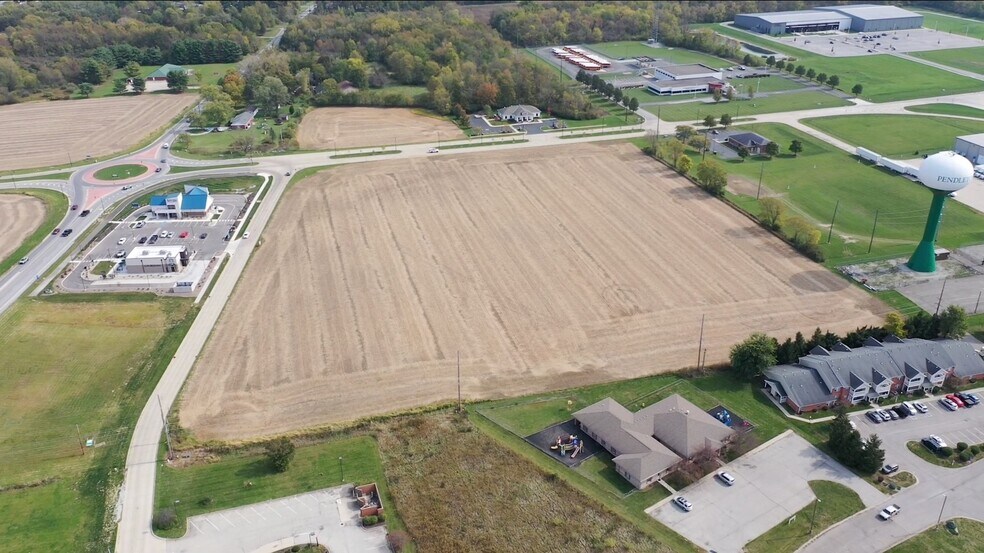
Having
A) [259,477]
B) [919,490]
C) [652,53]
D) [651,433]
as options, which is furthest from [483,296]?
[652,53]

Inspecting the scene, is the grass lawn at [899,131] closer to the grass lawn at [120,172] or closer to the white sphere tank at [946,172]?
the white sphere tank at [946,172]

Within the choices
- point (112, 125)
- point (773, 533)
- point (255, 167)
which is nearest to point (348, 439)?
point (773, 533)

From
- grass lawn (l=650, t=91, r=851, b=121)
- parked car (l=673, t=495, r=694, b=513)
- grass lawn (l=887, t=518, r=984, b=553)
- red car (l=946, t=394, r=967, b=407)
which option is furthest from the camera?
grass lawn (l=650, t=91, r=851, b=121)

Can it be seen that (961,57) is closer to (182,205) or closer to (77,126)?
(182,205)

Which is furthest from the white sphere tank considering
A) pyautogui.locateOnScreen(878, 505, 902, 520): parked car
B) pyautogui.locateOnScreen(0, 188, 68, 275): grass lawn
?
pyautogui.locateOnScreen(0, 188, 68, 275): grass lawn

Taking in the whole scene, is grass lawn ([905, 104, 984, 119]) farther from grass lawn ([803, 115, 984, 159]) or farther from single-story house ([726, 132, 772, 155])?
single-story house ([726, 132, 772, 155])

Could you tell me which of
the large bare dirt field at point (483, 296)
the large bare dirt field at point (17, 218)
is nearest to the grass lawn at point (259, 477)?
the large bare dirt field at point (483, 296)
